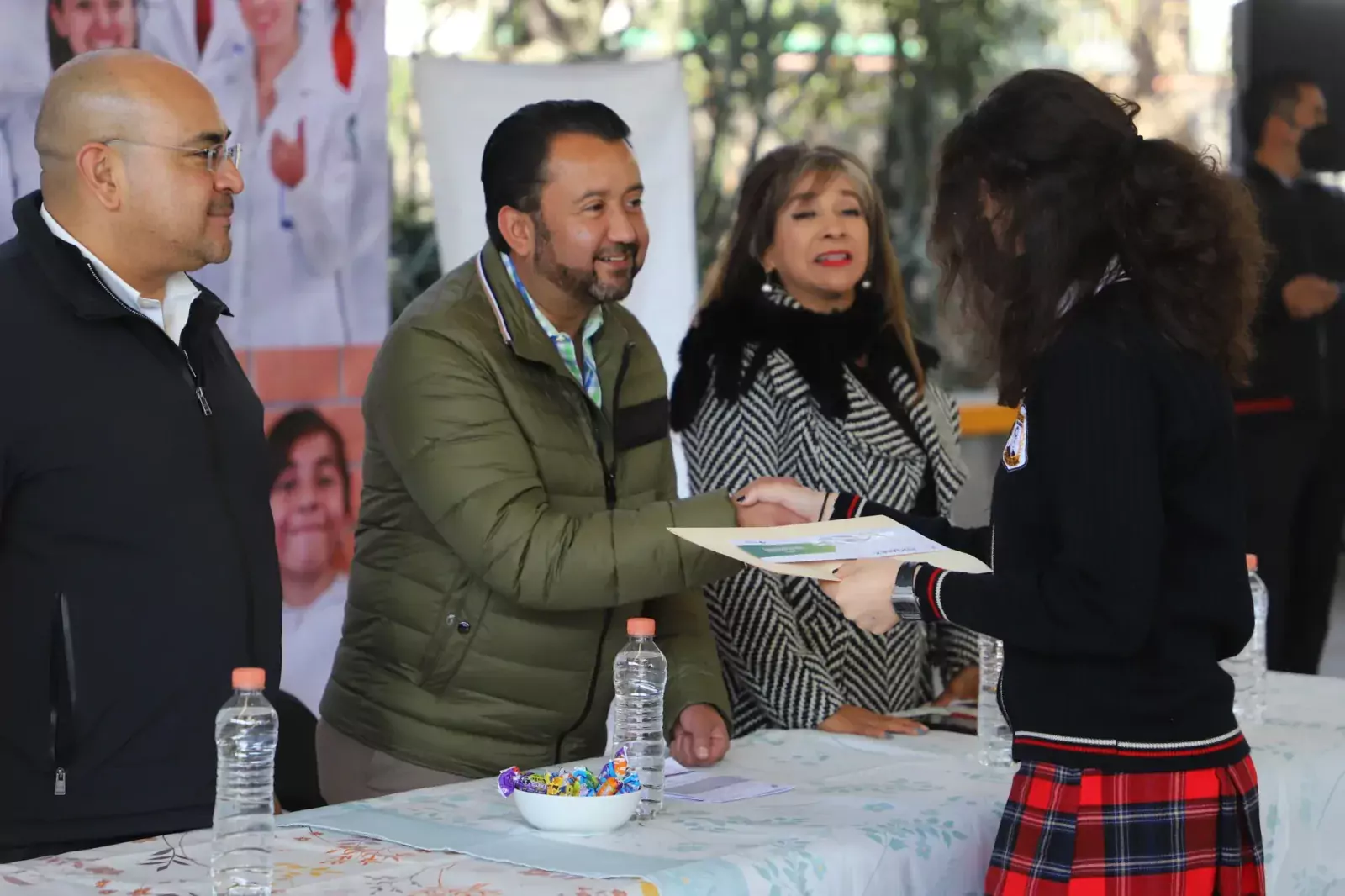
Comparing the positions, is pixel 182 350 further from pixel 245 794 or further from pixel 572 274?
pixel 245 794

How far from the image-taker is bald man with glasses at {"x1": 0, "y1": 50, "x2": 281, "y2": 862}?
6.50ft

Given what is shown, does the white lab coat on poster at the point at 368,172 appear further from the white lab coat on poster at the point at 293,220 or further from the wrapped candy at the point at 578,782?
the wrapped candy at the point at 578,782

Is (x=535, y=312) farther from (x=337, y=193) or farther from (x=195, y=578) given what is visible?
(x=337, y=193)

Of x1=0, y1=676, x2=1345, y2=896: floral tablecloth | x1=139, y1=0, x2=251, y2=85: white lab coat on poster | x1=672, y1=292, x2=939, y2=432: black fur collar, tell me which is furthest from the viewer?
x1=139, y1=0, x2=251, y2=85: white lab coat on poster

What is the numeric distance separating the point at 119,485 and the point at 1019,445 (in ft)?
3.80

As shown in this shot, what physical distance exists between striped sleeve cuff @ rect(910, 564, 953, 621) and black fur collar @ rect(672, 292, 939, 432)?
103cm

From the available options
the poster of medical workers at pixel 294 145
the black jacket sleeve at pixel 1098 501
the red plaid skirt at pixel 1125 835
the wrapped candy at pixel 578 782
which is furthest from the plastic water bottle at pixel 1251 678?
the poster of medical workers at pixel 294 145

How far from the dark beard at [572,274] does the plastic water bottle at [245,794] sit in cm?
107

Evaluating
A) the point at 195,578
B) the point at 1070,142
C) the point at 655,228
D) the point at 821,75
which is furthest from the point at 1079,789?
the point at 821,75

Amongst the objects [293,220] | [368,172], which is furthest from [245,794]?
[368,172]

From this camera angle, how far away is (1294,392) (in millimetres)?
5031

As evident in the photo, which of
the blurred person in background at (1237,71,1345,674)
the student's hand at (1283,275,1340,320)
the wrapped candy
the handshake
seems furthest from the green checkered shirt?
the student's hand at (1283,275,1340,320)

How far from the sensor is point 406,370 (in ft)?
7.87

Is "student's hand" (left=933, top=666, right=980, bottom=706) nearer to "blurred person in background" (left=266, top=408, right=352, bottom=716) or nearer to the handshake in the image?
the handshake
